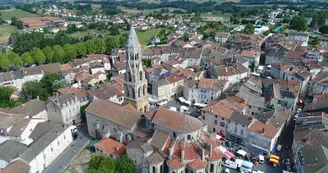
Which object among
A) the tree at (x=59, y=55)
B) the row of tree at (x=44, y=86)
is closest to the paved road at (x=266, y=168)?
the row of tree at (x=44, y=86)

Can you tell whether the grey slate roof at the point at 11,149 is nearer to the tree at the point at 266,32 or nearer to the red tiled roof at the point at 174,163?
the red tiled roof at the point at 174,163

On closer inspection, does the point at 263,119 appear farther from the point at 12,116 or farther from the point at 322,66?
the point at 12,116

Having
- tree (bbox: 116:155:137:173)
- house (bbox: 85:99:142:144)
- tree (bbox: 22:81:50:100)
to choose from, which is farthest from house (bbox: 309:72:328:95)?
tree (bbox: 22:81:50:100)

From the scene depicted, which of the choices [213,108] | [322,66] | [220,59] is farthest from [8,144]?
[322,66]

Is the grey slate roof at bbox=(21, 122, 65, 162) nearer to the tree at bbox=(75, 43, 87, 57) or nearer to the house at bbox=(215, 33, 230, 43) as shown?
the tree at bbox=(75, 43, 87, 57)

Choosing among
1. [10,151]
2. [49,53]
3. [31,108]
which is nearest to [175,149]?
[10,151]

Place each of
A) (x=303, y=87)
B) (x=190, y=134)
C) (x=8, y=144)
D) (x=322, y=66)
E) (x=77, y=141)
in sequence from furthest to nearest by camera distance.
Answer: (x=322, y=66)
(x=303, y=87)
(x=77, y=141)
(x=8, y=144)
(x=190, y=134)
